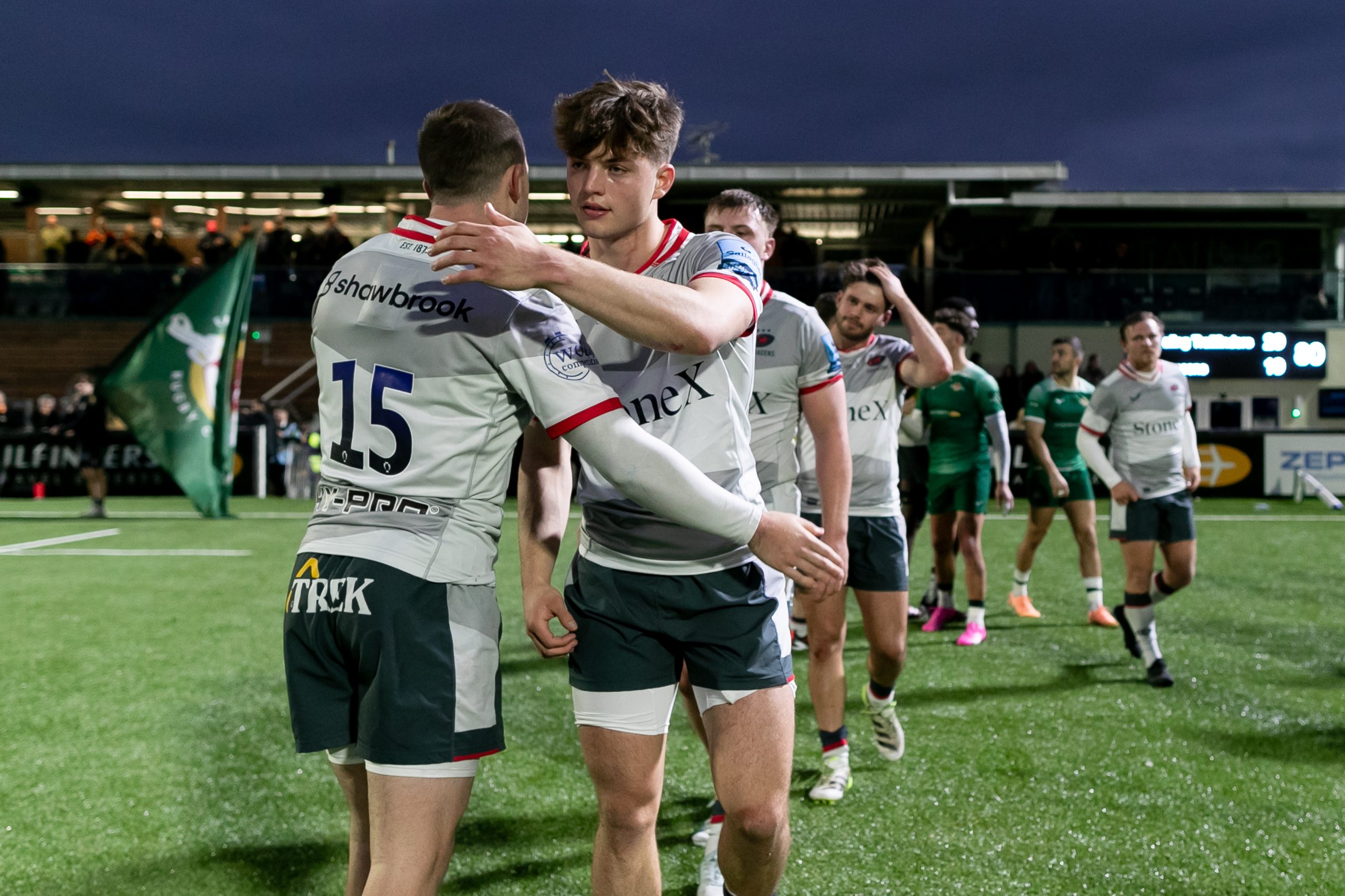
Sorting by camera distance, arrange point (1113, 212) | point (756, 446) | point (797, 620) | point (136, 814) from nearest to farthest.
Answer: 1. point (756, 446)
2. point (136, 814)
3. point (797, 620)
4. point (1113, 212)

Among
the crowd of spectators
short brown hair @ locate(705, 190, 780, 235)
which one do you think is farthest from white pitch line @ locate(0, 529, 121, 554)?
short brown hair @ locate(705, 190, 780, 235)

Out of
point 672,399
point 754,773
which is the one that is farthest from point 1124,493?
point 672,399

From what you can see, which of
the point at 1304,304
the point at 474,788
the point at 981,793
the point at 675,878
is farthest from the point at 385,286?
the point at 1304,304

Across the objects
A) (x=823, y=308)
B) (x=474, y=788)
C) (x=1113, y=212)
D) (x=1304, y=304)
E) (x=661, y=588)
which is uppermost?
(x=1113, y=212)

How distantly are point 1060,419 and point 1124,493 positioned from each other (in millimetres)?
2698

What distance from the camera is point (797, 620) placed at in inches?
290

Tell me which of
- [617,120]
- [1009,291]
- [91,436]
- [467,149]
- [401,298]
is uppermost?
[1009,291]

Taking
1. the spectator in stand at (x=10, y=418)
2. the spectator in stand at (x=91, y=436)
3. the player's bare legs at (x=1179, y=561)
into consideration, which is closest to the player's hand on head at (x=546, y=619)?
the player's bare legs at (x=1179, y=561)

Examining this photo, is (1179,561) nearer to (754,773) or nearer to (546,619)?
(754,773)

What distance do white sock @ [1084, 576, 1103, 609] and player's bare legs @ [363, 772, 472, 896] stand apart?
735 centimetres

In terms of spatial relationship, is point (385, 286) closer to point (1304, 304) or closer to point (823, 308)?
point (823, 308)

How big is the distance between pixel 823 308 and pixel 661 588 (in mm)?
5233

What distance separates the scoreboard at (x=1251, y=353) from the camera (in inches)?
897

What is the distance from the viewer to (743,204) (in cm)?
378
